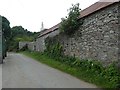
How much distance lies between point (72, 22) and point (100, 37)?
5.28 meters

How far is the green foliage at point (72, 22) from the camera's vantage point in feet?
67.4

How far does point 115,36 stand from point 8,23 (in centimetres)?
4171

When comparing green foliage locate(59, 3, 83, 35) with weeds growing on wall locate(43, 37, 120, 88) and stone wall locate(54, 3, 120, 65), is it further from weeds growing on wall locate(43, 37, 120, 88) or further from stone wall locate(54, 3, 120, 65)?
weeds growing on wall locate(43, 37, 120, 88)

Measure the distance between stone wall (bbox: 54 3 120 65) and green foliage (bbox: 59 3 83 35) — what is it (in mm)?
457

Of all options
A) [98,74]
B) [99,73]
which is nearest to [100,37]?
[99,73]

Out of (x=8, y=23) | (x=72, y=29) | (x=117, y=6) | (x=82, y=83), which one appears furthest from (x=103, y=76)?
(x=8, y=23)

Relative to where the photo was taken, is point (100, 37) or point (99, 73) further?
point (100, 37)

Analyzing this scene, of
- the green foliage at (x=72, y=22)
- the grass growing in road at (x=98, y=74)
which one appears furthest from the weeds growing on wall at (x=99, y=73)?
the green foliage at (x=72, y=22)

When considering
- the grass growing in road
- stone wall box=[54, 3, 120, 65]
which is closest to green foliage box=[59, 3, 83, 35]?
stone wall box=[54, 3, 120, 65]

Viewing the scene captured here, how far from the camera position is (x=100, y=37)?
15.6 metres

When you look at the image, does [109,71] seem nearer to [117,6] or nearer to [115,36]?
[115,36]

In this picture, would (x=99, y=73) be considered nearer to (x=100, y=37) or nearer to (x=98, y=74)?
(x=98, y=74)

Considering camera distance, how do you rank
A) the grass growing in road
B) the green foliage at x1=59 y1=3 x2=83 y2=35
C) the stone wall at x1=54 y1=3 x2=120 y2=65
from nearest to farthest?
the grass growing in road, the stone wall at x1=54 y1=3 x2=120 y2=65, the green foliage at x1=59 y1=3 x2=83 y2=35

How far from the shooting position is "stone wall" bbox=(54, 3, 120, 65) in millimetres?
13648
